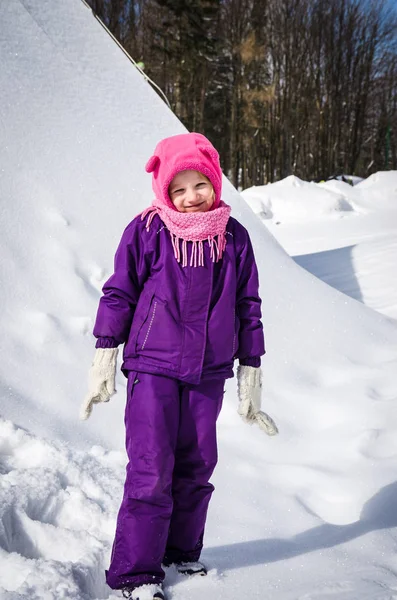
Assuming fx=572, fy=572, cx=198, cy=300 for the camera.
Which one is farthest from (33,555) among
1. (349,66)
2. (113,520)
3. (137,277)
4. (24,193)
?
(349,66)

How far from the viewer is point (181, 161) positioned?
148cm

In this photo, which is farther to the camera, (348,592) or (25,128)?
(25,128)

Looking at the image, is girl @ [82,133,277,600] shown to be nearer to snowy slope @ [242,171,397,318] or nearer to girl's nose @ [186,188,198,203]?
girl's nose @ [186,188,198,203]

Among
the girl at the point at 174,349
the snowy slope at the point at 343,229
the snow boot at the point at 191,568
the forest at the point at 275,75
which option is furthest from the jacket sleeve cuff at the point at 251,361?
the forest at the point at 275,75

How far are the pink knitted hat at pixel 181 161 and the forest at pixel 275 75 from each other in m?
16.1

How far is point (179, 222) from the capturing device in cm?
146

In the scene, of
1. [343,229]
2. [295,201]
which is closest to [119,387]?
[343,229]

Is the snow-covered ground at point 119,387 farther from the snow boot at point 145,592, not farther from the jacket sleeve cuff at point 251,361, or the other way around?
the jacket sleeve cuff at point 251,361

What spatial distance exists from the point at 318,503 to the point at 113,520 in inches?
31.0

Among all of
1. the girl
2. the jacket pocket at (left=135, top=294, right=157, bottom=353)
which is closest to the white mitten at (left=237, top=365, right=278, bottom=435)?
the girl

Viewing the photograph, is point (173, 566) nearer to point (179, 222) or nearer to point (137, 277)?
point (137, 277)

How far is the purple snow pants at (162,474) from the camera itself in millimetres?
1357

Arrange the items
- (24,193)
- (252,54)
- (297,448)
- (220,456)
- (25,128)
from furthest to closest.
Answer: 1. (252,54)
2. (25,128)
3. (24,193)
4. (297,448)
5. (220,456)

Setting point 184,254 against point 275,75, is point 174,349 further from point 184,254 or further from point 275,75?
point 275,75
